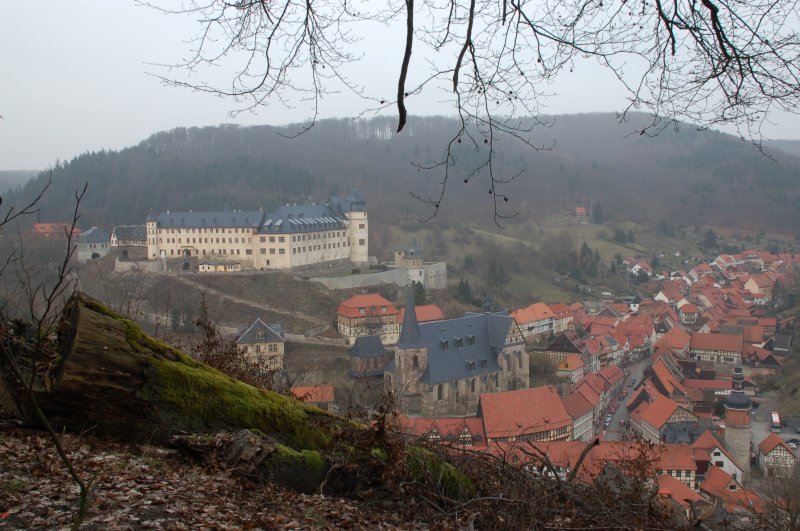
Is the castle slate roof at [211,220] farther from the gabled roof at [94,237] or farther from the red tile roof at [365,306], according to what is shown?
the red tile roof at [365,306]

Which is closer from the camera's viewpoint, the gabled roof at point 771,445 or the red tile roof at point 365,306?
the gabled roof at point 771,445

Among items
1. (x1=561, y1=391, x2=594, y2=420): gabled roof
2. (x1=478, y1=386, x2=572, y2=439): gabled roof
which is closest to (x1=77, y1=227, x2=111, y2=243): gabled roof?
(x1=478, y1=386, x2=572, y2=439): gabled roof

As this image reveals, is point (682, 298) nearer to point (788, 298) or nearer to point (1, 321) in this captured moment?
point (788, 298)

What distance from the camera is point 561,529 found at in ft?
12.5

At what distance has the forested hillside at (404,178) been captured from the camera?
3091 inches

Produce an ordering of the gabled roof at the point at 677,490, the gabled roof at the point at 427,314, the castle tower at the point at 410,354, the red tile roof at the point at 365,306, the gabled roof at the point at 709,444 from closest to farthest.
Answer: the gabled roof at the point at 677,490 < the gabled roof at the point at 709,444 < the castle tower at the point at 410,354 < the red tile roof at the point at 365,306 < the gabled roof at the point at 427,314

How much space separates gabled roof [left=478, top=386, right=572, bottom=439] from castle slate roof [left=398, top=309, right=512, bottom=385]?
220 inches

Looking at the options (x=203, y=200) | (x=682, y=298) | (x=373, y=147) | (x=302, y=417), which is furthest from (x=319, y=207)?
(x=373, y=147)

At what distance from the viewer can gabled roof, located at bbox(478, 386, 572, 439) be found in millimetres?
23422

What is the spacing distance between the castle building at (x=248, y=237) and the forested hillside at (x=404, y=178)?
1821 cm

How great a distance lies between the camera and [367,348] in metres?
34.0

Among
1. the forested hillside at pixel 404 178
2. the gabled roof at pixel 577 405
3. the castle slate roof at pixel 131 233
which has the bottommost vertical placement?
the gabled roof at pixel 577 405

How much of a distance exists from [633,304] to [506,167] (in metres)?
39.9

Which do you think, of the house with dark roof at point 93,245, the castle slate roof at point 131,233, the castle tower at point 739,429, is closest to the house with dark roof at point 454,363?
the castle tower at point 739,429
